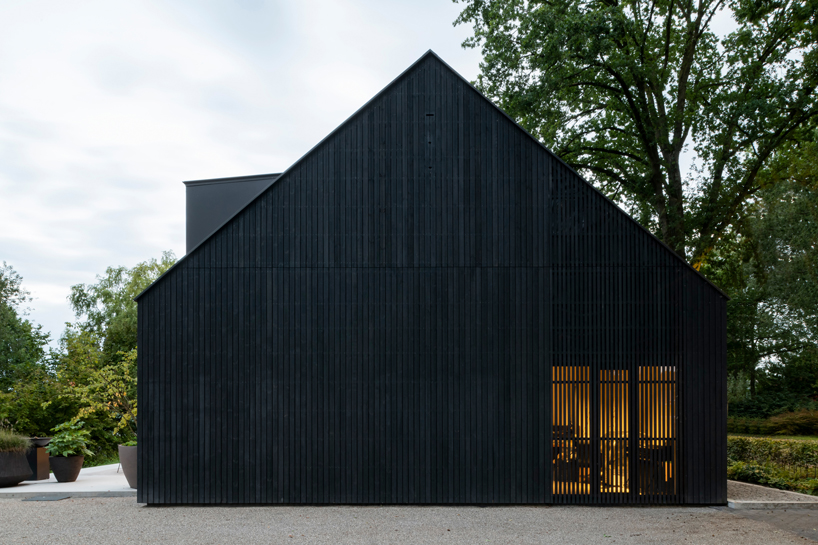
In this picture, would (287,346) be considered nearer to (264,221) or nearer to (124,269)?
(264,221)

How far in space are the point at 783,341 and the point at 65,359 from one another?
98.8ft

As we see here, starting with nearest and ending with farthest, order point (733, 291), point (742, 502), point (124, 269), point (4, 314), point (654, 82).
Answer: point (742, 502) → point (654, 82) → point (733, 291) → point (4, 314) → point (124, 269)

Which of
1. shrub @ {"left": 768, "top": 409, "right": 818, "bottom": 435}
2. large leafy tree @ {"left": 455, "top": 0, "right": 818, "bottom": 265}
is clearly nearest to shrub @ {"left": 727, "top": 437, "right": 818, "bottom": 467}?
large leafy tree @ {"left": 455, "top": 0, "right": 818, "bottom": 265}

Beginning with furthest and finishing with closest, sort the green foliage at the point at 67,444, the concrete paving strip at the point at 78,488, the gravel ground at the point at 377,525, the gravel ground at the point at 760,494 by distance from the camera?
the green foliage at the point at 67,444 < the concrete paving strip at the point at 78,488 < the gravel ground at the point at 760,494 < the gravel ground at the point at 377,525

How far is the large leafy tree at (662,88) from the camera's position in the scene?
539 inches

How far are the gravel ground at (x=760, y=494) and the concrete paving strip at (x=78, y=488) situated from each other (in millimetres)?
10582

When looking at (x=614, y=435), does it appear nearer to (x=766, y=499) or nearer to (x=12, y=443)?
(x=766, y=499)

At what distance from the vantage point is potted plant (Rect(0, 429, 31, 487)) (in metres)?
10.3

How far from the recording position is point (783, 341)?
2525cm

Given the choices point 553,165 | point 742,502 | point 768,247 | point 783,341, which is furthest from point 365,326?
point 783,341

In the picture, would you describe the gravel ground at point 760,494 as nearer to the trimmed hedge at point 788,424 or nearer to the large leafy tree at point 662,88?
the large leafy tree at point 662,88

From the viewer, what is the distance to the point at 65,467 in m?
10.8

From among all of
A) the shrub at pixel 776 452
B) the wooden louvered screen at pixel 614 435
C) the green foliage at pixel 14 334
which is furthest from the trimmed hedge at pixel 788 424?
the green foliage at pixel 14 334

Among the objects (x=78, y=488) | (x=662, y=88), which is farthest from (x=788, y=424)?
(x=78, y=488)
